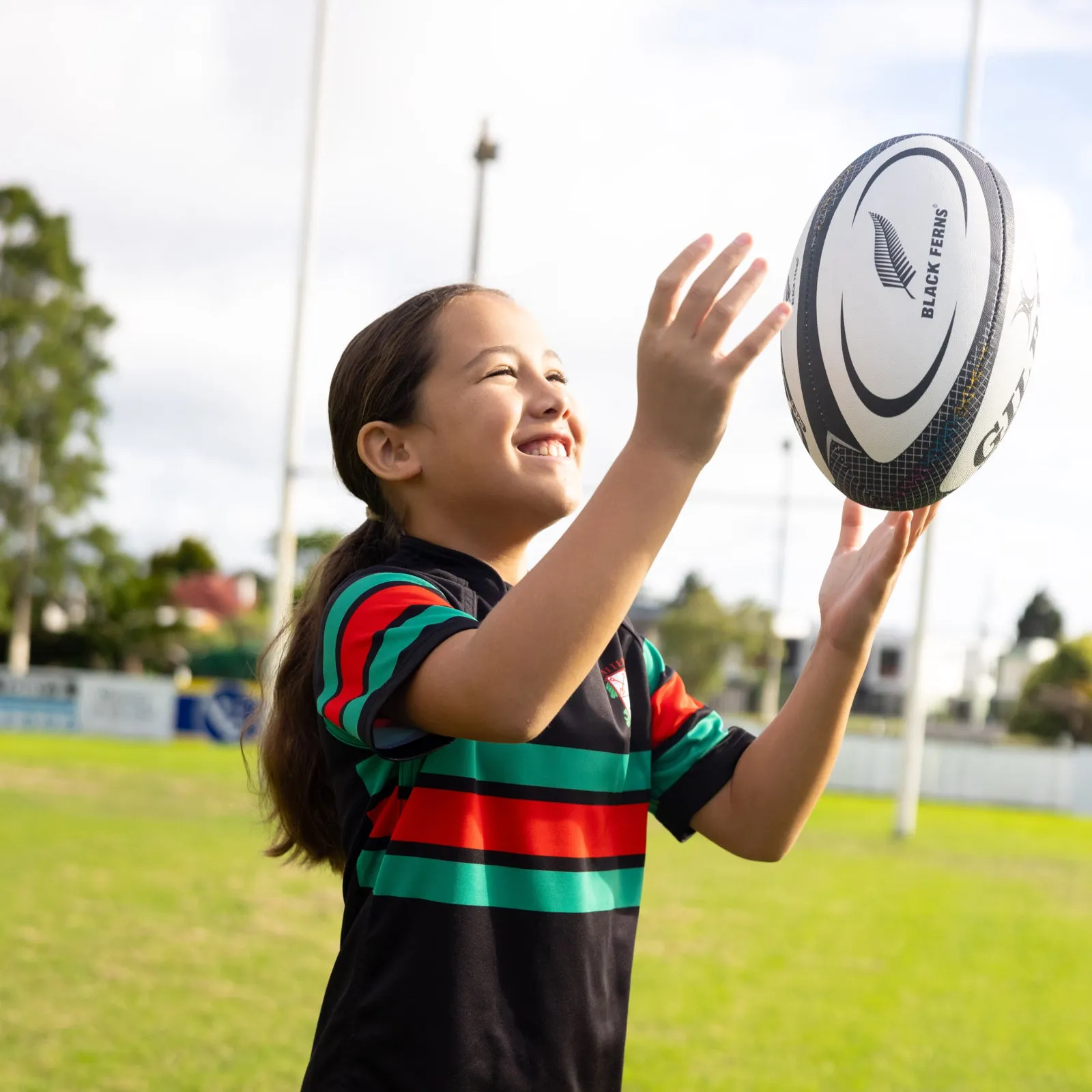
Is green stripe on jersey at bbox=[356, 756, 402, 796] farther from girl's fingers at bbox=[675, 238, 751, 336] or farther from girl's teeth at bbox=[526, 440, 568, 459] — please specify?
girl's fingers at bbox=[675, 238, 751, 336]

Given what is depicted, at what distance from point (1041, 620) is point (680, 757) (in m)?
69.4

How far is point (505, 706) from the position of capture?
121 centimetres

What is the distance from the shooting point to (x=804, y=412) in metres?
1.91

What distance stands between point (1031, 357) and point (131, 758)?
16.5 metres

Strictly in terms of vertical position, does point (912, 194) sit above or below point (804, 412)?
above

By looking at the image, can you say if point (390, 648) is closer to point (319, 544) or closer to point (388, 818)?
point (388, 818)

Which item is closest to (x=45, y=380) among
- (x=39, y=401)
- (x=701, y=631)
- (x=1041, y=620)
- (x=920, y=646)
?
(x=39, y=401)

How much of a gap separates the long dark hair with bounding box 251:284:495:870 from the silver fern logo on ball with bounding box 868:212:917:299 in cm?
56

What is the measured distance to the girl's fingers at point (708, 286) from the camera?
3.86 feet

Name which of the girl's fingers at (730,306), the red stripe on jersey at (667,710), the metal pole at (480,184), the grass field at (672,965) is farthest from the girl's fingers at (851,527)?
the metal pole at (480,184)

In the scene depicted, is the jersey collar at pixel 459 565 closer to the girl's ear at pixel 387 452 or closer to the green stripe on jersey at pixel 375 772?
the girl's ear at pixel 387 452

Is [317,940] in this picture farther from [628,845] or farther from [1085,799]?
[1085,799]

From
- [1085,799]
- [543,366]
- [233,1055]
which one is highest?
[543,366]

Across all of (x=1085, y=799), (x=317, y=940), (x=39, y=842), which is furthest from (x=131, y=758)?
(x=1085, y=799)
